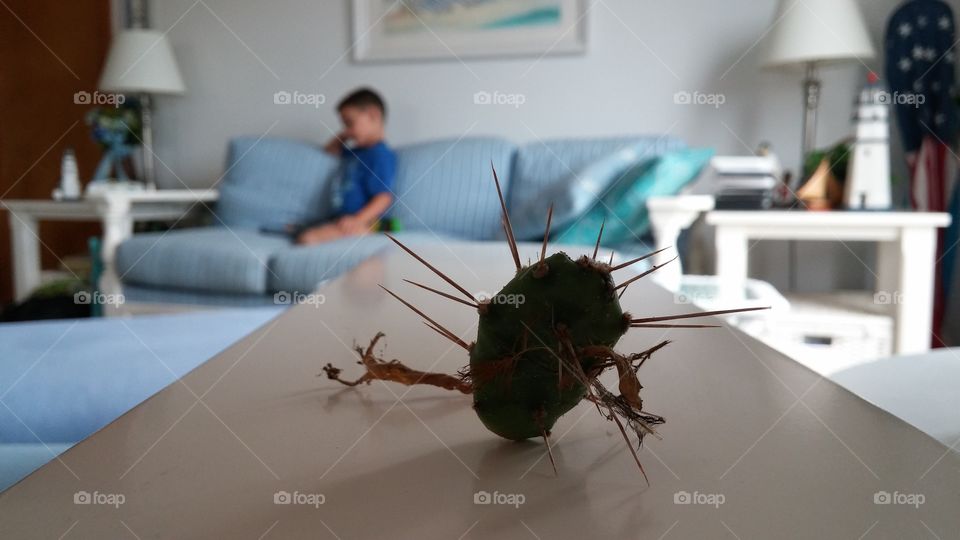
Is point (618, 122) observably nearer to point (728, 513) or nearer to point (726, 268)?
point (726, 268)

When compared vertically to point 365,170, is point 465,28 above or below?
above

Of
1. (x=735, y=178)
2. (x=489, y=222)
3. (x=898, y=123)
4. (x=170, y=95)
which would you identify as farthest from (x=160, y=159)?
(x=898, y=123)
